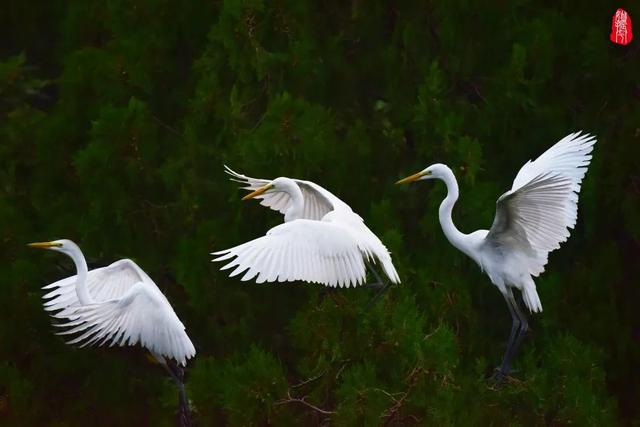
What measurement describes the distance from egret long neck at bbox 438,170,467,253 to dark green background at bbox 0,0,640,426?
0.32 m

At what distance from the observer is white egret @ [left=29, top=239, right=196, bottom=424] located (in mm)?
→ 6367

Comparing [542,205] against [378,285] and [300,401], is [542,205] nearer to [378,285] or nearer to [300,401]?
[378,285]

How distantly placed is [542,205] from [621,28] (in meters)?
1.54

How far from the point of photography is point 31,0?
10070mm

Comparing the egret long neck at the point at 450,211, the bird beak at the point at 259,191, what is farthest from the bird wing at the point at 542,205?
the bird beak at the point at 259,191

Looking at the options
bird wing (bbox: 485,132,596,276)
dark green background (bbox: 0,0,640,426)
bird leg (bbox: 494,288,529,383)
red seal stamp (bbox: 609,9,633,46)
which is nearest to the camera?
bird wing (bbox: 485,132,596,276)

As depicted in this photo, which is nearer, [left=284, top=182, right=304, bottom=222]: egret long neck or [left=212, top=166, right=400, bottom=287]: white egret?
[left=212, top=166, right=400, bottom=287]: white egret

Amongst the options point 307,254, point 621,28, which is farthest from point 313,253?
point 621,28

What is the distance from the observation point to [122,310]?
6469 mm

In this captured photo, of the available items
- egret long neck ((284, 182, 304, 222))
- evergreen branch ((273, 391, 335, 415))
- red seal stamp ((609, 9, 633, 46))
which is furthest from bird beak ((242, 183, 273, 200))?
red seal stamp ((609, 9, 633, 46))

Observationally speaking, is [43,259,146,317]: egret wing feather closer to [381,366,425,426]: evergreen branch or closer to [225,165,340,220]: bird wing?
[225,165,340,220]: bird wing

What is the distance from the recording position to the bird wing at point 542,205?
6074 millimetres

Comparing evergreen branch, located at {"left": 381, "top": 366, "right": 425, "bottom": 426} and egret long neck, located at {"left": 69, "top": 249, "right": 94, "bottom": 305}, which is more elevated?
egret long neck, located at {"left": 69, "top": 249, "right": 94, "bottom": 305}

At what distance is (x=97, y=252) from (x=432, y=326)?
199 cm
